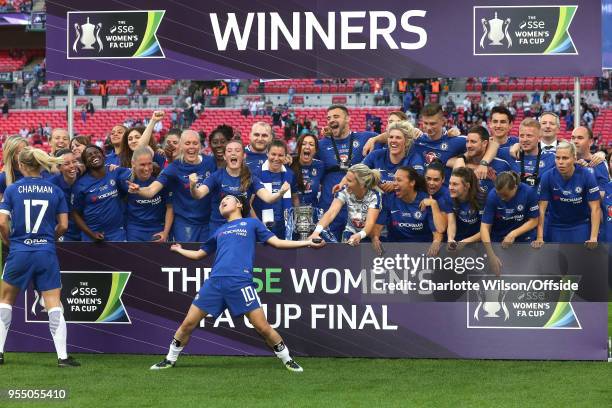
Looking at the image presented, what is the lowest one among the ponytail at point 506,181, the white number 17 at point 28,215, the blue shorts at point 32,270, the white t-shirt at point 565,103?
the blue shorts at point 32,270

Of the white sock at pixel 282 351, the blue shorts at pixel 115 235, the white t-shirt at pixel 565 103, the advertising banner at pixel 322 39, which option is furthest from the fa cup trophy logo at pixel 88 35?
the white t-shirt at pixel 565 103

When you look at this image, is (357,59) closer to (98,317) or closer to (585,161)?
(585,161)

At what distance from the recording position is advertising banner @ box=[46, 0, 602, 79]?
1052 centimetres

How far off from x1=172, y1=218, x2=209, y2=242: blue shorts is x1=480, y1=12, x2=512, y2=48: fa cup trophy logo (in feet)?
11.2

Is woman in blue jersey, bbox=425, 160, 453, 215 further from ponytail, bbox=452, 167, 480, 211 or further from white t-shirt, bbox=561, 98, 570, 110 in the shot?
white t-shirt, bbox=561, 98, 570, 110

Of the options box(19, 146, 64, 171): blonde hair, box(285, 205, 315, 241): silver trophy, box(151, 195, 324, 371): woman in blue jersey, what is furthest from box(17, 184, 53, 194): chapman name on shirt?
box(285, 205, 315, 241): silver trophy

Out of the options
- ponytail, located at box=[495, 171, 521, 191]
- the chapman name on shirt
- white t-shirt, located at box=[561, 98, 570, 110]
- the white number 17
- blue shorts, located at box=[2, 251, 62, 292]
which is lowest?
blue shorts, located at box=[2, 251, 62, 292]

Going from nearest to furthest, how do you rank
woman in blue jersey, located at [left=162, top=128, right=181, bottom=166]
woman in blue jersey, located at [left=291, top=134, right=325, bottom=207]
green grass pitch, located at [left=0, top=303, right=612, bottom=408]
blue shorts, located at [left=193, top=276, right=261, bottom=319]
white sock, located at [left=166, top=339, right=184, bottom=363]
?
Answer: green grass pitch, located at [left=0, top=303, right=612, bottom=408], blue shorts, located at [left=193, top=276, right=261, bottom=319], white sock, located at [left=166, top=339, right=184, bottom=363], woman in blue jersey, located at [left=291, top=134, right=325, bottom=207], woman in blue jersey, located at [left=162, top=128, right=181, bottom=166]

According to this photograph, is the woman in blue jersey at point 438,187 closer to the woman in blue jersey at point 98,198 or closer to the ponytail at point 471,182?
the ponytail at point 471,182

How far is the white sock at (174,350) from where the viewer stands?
8930 millimetres

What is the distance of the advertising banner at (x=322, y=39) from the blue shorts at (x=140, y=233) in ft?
5.72

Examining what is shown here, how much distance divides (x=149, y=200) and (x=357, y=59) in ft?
8.58

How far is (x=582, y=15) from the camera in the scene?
413 inches

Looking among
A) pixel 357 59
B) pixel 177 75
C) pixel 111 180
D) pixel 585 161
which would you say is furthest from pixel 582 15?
pixel 111 180
